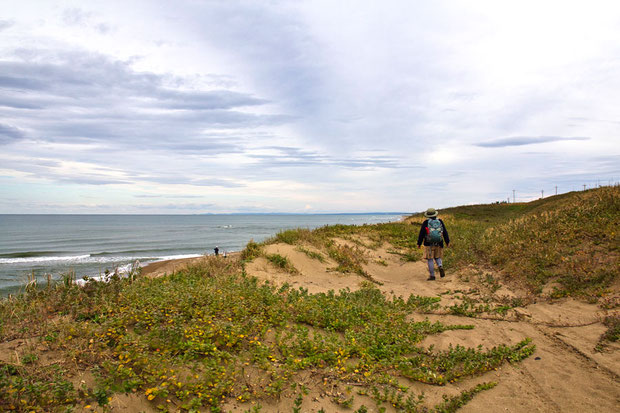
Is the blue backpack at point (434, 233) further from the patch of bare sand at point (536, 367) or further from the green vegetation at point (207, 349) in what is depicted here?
the green vegetation at point (207, 349)

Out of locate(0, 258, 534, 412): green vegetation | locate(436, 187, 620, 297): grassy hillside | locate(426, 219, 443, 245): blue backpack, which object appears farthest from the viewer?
locate(426, 219, 443, 245): blue backpack

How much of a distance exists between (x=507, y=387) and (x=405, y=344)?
5.49 feet

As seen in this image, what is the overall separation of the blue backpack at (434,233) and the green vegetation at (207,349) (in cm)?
501

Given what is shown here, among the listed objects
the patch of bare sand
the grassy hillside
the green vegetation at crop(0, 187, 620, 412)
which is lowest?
the patch of bare sand

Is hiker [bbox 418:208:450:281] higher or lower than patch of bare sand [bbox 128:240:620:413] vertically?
higher

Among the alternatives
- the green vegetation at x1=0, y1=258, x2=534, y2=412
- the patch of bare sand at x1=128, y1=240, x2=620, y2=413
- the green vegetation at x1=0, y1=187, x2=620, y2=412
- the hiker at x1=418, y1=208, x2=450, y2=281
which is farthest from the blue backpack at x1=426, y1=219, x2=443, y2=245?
the green vegetation at x1=0, y1=258, x2=534, y2=412

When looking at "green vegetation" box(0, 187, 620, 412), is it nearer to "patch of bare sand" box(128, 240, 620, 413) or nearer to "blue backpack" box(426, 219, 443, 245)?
"patch of bare sand" box(128, 240, 620, 413)

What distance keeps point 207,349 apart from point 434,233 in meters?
9.34

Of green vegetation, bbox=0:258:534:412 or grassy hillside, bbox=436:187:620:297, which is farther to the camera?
grassy hillside, bbox=436:187:620:297

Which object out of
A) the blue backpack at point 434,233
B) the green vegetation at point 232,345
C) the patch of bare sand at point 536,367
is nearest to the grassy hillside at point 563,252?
the green vegetation at point 232,345

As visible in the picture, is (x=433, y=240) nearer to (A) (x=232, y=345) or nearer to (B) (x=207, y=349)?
(A) (x=232, y=345)

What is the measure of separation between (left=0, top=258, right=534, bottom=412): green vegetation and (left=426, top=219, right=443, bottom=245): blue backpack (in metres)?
5.01

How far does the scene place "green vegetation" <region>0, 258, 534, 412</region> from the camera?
440 centimetres

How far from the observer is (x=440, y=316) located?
827cm
